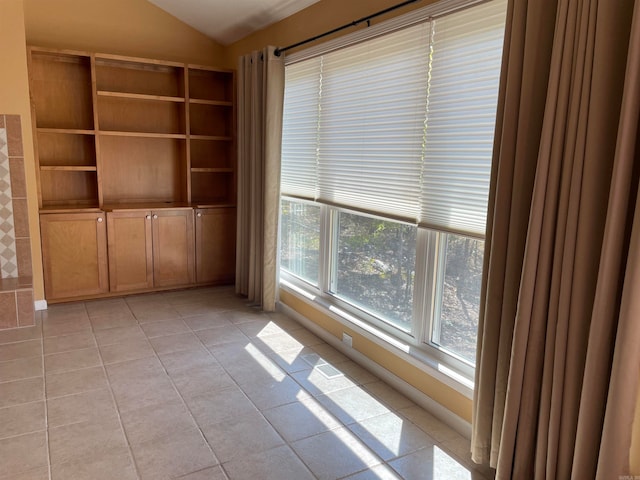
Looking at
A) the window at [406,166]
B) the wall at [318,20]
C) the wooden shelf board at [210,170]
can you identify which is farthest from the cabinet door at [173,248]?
the wall at [318,20]

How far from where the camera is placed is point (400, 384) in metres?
2.94

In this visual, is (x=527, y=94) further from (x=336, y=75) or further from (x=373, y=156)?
(x=336, y=75)

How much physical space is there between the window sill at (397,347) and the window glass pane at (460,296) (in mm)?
125

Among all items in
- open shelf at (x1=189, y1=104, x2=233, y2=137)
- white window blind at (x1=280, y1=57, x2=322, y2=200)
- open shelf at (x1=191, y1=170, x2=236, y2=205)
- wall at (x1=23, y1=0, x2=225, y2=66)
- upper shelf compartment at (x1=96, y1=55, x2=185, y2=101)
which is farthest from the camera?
open shelf at (x1=191, y1=170, x2=236, y2=205)

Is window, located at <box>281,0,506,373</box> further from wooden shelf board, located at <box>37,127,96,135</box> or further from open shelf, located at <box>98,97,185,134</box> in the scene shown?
wooden shelf board, located at <box>37,127,96,135</box>

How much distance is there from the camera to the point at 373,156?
3.06m

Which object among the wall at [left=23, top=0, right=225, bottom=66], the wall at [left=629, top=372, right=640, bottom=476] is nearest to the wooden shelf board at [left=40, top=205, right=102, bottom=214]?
the wall at [left=23, top=0, right=225, bottom=66]

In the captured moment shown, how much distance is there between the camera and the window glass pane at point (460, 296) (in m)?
2.50

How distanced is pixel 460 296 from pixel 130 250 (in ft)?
10.8

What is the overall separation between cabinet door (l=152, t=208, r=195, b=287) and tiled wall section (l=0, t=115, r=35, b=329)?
1.10 m

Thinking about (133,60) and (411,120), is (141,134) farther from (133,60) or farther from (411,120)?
(411,120)

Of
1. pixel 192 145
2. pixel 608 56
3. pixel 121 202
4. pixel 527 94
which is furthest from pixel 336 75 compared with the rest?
pixel 121 202

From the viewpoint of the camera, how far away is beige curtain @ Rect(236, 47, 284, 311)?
13.2 feet

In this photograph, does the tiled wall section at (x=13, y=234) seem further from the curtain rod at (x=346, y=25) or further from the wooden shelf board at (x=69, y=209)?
the curtain rod at (x=346, y=25)
